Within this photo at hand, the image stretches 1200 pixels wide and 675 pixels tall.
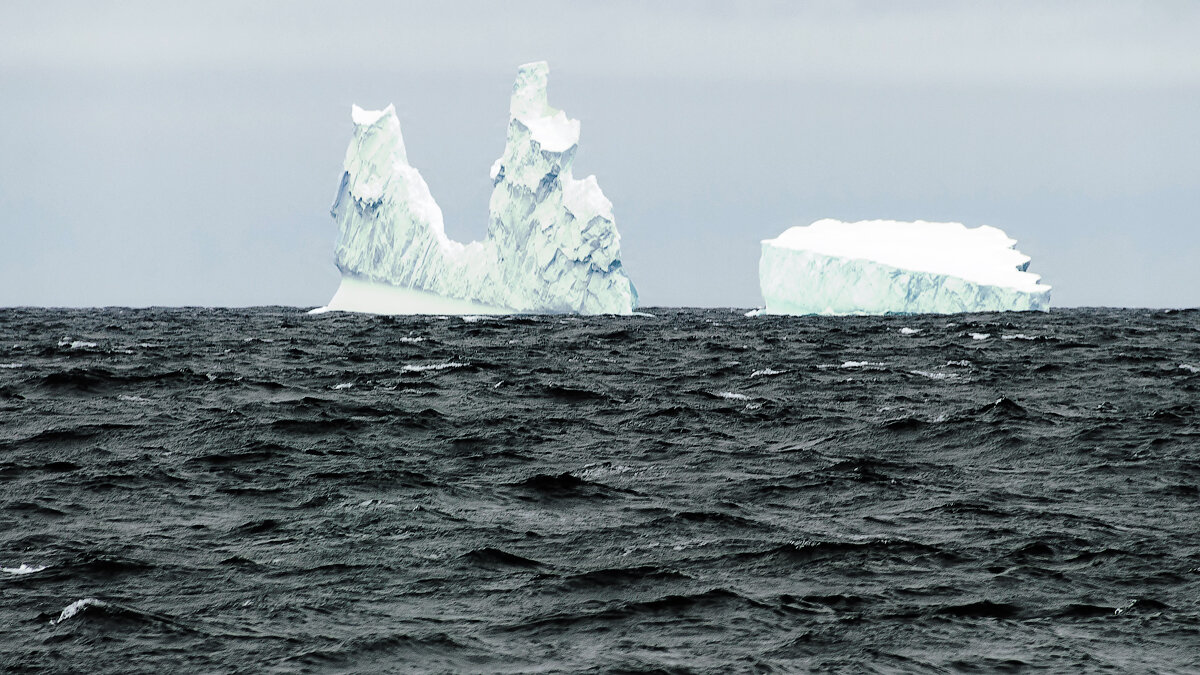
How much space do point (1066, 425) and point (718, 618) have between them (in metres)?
7.43

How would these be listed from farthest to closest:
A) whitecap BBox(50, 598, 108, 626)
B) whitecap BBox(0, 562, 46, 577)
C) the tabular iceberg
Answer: the tabular iceberg
whitecap BBox(0, 562, 46, 577)
whitecap BBox(50, 598, 108, 626)

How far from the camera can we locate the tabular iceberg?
139 ft

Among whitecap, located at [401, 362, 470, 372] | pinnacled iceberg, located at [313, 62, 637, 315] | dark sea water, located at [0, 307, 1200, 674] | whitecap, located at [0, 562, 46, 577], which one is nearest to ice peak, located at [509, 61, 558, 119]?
pinnacled iceberg, located at [313, 62, 637, 315]

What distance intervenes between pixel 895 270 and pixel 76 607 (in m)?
38.9

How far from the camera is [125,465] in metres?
9.57

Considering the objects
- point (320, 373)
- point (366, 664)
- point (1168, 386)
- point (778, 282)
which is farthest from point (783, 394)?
point (778, 282)

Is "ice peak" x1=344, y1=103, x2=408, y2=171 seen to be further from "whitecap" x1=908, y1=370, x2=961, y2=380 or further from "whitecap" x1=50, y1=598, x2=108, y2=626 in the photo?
"whitecap" x1=50, y1=598, x2=108, y2=626

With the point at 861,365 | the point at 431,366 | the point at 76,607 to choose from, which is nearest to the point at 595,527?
the point at 76,607

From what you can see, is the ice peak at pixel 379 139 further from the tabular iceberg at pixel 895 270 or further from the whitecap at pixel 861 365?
the whitecap at pixel 861 365

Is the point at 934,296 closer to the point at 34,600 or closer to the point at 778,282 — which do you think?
the point at 778,282

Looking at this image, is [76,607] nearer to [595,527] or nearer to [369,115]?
[595,527]

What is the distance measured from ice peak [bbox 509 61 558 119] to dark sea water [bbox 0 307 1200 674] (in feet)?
104

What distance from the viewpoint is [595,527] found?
773 centimetres

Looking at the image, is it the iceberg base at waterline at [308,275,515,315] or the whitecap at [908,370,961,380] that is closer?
the whitecap at [908,370,961,380]
